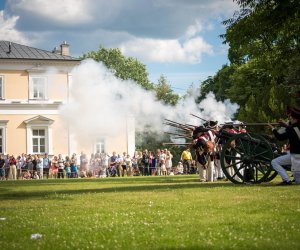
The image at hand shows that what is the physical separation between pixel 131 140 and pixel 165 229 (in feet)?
118

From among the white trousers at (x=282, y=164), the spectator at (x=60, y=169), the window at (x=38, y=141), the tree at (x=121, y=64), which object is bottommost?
the white trousers at (x=282, y=164)

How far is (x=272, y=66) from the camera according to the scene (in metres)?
20.6

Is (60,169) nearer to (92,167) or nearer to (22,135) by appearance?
(92,167)

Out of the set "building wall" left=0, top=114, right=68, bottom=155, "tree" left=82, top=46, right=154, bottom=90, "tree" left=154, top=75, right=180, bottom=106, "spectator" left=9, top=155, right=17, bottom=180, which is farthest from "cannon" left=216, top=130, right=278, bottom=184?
"tree" left=82, top=46, right=154, bottom=90

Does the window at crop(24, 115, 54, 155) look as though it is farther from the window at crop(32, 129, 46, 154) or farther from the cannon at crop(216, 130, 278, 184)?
the cannon at crop(216, 130, 278, 184)

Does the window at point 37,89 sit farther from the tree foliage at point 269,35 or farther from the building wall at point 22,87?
the tree foliage at point 269,35

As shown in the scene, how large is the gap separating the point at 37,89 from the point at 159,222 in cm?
3614

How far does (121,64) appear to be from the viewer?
6975 centimetres

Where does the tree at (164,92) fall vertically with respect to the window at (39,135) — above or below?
above

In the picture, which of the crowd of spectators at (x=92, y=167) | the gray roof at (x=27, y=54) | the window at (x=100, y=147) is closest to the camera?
the crowd of spectators at (x=92, y=167)

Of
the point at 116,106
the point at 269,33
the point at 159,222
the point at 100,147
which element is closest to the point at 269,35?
the point at 269,33

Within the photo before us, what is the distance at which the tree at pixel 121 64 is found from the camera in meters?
67.8

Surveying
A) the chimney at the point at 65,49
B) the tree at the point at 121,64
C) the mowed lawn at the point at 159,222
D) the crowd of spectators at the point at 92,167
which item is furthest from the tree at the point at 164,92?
the mowed lawn at the point at 159,222

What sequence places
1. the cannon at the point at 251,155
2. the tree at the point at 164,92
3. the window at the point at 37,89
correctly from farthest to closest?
the tree at the point at 164,92
the window at the point at 37,89
the cannon at the point at 251,155
